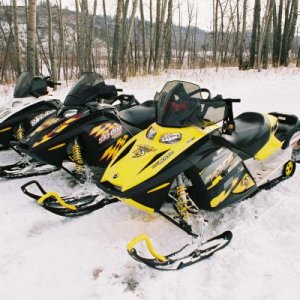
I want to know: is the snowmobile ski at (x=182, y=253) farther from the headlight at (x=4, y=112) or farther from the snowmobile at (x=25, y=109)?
the headlight at (x=4, y=112)

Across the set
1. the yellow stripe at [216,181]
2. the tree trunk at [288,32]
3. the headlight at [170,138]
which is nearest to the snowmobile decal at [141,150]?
the headlight at [170,138]

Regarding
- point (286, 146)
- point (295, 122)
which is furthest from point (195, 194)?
point (295, 122)

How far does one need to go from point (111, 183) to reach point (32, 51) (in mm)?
6040

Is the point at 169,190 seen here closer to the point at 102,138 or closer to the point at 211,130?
the point at 211,130

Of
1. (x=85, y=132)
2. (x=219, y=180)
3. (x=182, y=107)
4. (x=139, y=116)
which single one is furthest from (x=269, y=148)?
(x=85, y=132)

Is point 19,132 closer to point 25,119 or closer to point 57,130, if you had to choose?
point 25,119

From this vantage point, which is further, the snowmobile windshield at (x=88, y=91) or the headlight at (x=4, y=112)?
the headlight at (x=4, y=112)

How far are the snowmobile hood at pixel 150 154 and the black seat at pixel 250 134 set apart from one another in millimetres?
387

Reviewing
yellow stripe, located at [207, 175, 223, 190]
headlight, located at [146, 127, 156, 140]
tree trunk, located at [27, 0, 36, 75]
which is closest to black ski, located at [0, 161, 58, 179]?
headlight, located at [146, 127, 156, 140]

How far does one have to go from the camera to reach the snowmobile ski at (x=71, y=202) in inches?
119

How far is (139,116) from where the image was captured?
4293 mm

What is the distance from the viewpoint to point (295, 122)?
3.94 meters

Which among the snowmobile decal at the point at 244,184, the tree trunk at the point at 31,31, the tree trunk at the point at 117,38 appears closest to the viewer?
the snowmobile decal at the point at 244,184

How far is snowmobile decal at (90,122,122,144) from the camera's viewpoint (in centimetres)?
392
